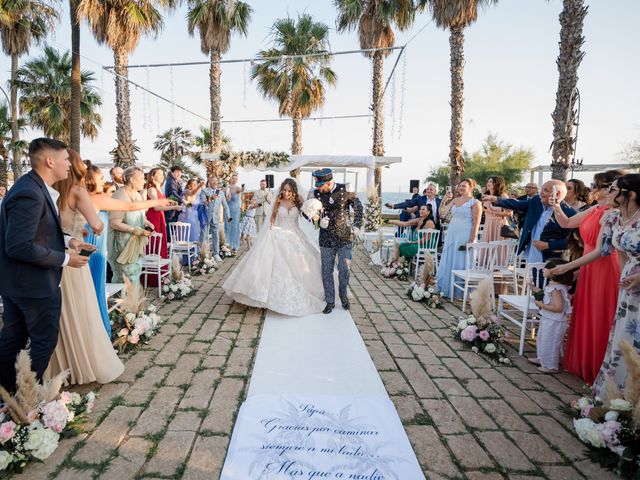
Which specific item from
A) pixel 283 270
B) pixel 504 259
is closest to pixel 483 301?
pixel 504 259

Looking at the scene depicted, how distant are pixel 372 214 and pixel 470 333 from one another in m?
10.6

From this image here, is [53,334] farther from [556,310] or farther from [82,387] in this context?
[556,310]

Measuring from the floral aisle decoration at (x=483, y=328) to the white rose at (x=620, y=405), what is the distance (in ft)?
5.26

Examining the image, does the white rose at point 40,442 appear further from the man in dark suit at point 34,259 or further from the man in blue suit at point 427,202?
the man in blue suit at point 427,202

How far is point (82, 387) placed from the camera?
3307mm

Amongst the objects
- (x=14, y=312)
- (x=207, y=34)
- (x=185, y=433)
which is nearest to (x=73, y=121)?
(x=207, y=34)

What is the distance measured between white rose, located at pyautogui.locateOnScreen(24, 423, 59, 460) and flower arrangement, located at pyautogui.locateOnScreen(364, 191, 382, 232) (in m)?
12.5

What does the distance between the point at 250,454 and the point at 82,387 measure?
5.80ft

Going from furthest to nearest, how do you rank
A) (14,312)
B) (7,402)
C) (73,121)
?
(73,121) < (14,312) < (7,402)

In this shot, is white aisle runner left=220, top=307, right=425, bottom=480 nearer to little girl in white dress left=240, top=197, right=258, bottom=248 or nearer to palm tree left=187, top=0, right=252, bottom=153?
little girl in white dress left=240, top=197, right=258, bottom=248

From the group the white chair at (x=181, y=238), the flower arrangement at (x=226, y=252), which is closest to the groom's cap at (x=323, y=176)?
the white chair at (x=181, y=238)

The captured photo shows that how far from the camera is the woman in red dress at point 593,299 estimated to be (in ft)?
11.6

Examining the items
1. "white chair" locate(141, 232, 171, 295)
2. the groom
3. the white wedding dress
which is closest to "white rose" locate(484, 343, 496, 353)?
the groom

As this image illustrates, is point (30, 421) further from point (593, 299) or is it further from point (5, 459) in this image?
point (593, 299)
